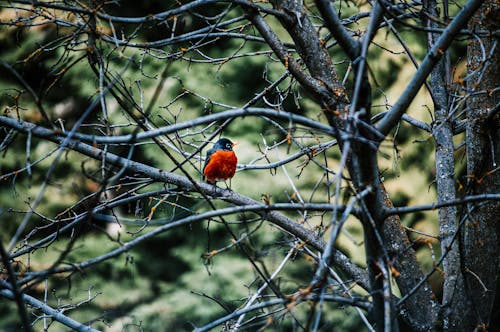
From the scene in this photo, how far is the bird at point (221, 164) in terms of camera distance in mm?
4008

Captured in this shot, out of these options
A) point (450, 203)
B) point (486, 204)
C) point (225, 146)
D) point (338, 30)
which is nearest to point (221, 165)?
point (225, 146)

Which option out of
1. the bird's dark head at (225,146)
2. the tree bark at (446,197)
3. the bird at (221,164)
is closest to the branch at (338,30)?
the tree bark at (446,197)

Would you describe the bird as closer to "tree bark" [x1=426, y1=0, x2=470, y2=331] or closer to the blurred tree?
the blurred tree

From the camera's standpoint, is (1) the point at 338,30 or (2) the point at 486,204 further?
(2) the point at 486,204

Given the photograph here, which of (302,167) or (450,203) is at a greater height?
(302,167)

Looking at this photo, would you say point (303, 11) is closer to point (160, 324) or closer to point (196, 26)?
point (160, 324)

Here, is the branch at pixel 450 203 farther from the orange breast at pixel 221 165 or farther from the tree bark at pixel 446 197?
the orange breast at pixel 221 165

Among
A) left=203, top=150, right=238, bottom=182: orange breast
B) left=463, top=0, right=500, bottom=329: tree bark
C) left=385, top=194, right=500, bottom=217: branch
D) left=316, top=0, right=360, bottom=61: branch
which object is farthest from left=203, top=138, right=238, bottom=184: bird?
left=385, top=194, right=500, bottom=217: branch

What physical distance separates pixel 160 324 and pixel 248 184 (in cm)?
204

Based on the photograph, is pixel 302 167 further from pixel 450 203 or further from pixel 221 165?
pixel 450 203

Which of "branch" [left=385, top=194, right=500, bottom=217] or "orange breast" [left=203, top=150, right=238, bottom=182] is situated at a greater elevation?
"orange breast" [left=203, top=150, right=238, bottom=182]

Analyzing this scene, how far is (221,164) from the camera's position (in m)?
4.02

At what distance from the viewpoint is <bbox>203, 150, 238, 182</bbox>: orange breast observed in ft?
13.1

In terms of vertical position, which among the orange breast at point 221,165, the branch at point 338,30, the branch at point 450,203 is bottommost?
the branch at point 450,203
